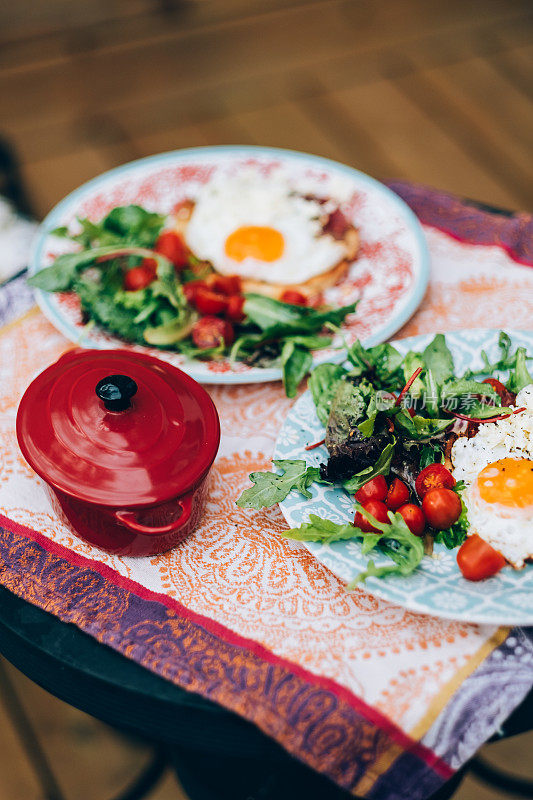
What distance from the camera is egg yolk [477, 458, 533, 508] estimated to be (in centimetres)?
124

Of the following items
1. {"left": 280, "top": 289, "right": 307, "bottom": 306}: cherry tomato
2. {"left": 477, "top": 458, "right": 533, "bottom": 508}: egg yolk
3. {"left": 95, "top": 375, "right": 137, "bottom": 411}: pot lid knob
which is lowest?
{"left": 280, "top": 289, "right": 307, "bottom": 306}: cherry tomato

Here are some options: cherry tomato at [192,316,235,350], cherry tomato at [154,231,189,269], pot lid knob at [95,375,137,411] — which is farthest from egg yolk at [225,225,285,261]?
pot lid knob at [95,375,137,411]

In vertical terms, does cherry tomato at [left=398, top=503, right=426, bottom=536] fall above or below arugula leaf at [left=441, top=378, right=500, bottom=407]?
below

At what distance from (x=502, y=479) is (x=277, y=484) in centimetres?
40

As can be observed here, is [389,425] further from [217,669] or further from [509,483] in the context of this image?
[217,669]

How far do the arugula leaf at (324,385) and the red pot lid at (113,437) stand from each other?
0.88 feet

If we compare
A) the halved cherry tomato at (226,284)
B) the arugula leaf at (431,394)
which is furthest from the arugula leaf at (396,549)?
the halved cherry tomato at (226,284)

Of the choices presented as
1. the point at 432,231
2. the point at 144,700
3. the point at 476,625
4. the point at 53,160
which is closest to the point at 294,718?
the point at 144,700

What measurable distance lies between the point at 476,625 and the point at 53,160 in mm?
4229

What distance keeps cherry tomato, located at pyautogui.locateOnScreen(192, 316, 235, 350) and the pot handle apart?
0.60 m

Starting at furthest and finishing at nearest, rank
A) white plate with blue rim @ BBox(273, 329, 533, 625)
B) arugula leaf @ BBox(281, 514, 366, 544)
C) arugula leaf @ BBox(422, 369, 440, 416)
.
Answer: arugula leaf @ BBox(422, 369, 440, 416), arugula leaf @ BBox(281, 514, 366, 544), white plate with blue rim @ BBox(273, 329, 533, 625)

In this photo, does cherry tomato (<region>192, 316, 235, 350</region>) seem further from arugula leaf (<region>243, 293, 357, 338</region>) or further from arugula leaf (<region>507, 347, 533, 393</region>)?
arugula leaf (<region>507, 347, 533, 393</region>)

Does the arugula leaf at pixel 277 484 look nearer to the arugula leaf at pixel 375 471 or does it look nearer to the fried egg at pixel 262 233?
the arugula leaf at pixel 375 471

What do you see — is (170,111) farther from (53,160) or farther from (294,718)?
(294,718)
